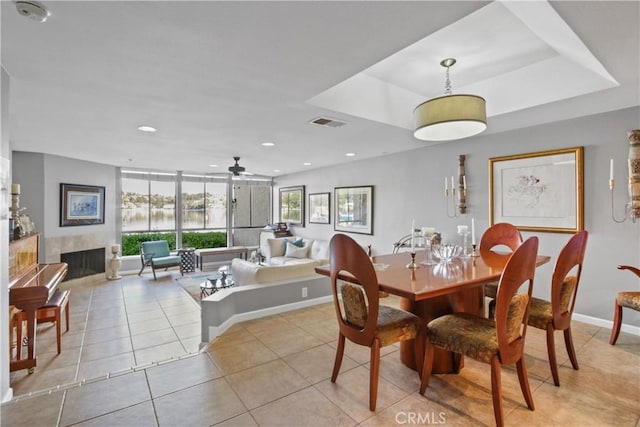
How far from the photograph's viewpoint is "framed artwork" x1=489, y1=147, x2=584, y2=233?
329 centimetres

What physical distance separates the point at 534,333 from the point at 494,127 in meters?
2.30

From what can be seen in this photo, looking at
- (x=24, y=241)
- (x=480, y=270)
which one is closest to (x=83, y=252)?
(x=24, y=241)

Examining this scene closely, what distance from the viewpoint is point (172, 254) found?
694 cm

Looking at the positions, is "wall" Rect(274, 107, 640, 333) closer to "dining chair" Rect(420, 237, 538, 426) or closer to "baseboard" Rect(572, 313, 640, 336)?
"baseboard" Rect(572, 313, 640, 336)

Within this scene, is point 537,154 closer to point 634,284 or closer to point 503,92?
point 503,92

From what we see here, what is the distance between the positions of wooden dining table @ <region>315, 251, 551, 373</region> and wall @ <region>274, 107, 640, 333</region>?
126cm

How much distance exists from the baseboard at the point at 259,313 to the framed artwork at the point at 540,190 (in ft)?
8.42

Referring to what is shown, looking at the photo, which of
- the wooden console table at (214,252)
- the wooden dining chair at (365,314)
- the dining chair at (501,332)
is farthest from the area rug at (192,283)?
the dining chair at (501,332)

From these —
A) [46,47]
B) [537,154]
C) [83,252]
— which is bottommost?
[83,252]

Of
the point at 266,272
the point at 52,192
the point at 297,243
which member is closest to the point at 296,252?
the point at 297,243

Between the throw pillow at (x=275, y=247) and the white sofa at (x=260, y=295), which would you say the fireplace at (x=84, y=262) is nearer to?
the throw pillow at (x=275, y=247)

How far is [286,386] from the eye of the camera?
2201 mm

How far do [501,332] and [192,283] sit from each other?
557 cm

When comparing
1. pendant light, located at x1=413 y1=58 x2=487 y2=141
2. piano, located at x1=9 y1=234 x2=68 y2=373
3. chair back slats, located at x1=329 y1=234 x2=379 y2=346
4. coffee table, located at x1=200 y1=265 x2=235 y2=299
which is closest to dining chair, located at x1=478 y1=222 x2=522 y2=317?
pendant light, located at x1=413 y1=58 x2=487 y2=141
